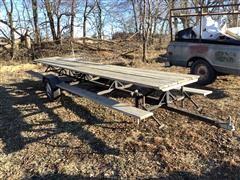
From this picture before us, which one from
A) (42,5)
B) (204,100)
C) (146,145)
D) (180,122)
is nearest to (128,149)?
(146,145)

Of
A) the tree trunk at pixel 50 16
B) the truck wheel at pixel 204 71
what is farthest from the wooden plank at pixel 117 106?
the tree trunk at pixel 50 16

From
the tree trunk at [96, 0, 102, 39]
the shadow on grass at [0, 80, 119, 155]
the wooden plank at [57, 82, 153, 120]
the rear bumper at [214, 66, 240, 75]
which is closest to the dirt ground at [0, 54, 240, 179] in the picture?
the shadow on grass at [0, 80, 119, 155]

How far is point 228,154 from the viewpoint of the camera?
394 centimetres

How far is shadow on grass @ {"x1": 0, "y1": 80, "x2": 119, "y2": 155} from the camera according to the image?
4.46 m

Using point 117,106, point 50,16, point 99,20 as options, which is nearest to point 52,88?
point 117,106

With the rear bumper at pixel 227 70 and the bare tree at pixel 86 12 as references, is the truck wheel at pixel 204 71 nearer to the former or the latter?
the rear bumper at pixel 227 70

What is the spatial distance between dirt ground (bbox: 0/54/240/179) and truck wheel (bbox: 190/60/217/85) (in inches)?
43.4

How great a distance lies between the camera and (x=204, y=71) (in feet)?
24.8

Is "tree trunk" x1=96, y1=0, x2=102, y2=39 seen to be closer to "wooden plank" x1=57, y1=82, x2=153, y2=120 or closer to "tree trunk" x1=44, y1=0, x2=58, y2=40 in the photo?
"tree trunk" x1=44, y1=0, x2=58, y2=40

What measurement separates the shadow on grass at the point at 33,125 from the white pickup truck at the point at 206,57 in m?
3.21

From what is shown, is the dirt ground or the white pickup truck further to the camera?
the white pickup truck

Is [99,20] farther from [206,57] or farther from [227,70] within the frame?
[227,70]

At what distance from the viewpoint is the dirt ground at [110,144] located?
3.66 metres

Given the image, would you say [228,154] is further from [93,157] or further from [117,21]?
[117,21]
